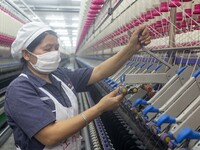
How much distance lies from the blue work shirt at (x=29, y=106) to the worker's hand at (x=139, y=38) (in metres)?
0.54

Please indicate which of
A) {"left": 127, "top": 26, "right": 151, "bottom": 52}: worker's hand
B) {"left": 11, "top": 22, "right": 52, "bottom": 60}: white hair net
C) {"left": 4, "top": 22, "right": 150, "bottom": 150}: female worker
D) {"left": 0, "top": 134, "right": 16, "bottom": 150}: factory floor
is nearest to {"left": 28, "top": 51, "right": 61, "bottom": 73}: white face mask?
{"left": 4, "top": 22, "right": 150, "bottom": 150}: female worker

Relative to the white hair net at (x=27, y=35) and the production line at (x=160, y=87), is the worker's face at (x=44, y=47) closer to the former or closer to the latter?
the white hair net at (x=27, y=35)

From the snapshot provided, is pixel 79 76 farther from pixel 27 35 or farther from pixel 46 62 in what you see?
pixel 27 35

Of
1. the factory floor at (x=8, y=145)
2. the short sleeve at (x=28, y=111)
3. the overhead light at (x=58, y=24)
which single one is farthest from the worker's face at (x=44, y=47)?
the overhead light at (x=58, y=24)

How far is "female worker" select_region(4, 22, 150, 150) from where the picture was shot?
1.42 metres

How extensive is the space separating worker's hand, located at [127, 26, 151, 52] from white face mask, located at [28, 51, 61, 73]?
1.58ft

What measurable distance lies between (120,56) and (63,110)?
591 mm

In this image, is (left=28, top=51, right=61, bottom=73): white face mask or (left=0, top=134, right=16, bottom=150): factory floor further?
(left=0, top=134, right=16, bottom=150): factory floor

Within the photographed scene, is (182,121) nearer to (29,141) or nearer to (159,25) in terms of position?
(29,141)

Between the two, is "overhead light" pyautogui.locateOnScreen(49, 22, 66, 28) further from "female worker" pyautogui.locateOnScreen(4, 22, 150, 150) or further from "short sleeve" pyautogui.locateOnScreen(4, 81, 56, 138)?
"short sleeve" pyautogui.locateOnScreen(4, 81, 56, 138)

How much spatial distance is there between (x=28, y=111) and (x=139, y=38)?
805mm

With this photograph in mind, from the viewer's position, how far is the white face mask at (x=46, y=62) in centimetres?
163

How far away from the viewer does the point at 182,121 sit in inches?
41.1

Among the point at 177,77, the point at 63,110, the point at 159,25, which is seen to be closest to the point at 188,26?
the point at 159,25
